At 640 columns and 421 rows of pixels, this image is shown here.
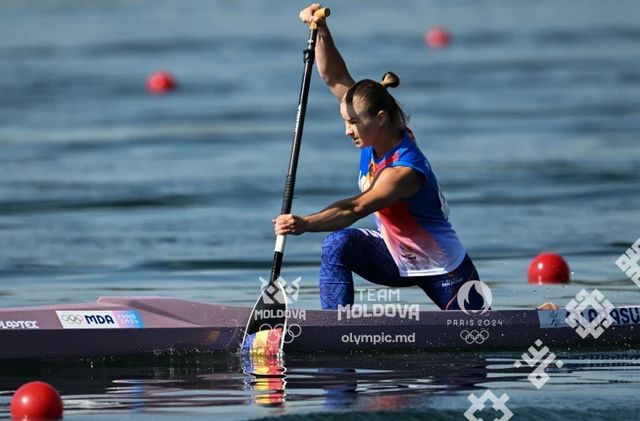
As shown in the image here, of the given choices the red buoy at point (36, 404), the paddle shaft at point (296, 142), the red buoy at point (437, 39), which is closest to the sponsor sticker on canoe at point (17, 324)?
the red buoy at point (36, 404)

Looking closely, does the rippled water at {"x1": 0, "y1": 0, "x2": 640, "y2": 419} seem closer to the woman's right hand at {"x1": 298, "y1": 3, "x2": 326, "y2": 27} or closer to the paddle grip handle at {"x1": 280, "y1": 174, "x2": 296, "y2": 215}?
the paddle grip handle at {"x1": 280, "y1": 174, "x2": 296, "y2": 215}

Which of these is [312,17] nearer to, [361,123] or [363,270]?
[361,123]

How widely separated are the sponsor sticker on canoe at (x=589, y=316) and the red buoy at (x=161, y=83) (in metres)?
17.9

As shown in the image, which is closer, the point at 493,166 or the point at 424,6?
the point at 493,166

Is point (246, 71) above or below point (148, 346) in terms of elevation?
above

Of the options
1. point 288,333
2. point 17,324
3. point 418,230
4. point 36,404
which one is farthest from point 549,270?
point 36,404

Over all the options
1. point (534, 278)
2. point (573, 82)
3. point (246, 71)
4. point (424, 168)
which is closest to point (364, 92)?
point (424, 168)

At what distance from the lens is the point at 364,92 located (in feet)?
30.7

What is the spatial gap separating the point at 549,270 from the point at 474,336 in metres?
2.78

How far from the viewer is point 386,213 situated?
9734 millimetres

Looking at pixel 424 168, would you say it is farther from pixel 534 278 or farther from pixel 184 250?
pixel 184 250

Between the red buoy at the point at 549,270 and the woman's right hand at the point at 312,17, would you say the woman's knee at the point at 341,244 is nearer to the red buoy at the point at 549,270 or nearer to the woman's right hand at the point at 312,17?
the woman's right hand at the point at 312,17

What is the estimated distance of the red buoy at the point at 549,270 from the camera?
12367mm

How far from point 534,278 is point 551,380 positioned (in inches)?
144
